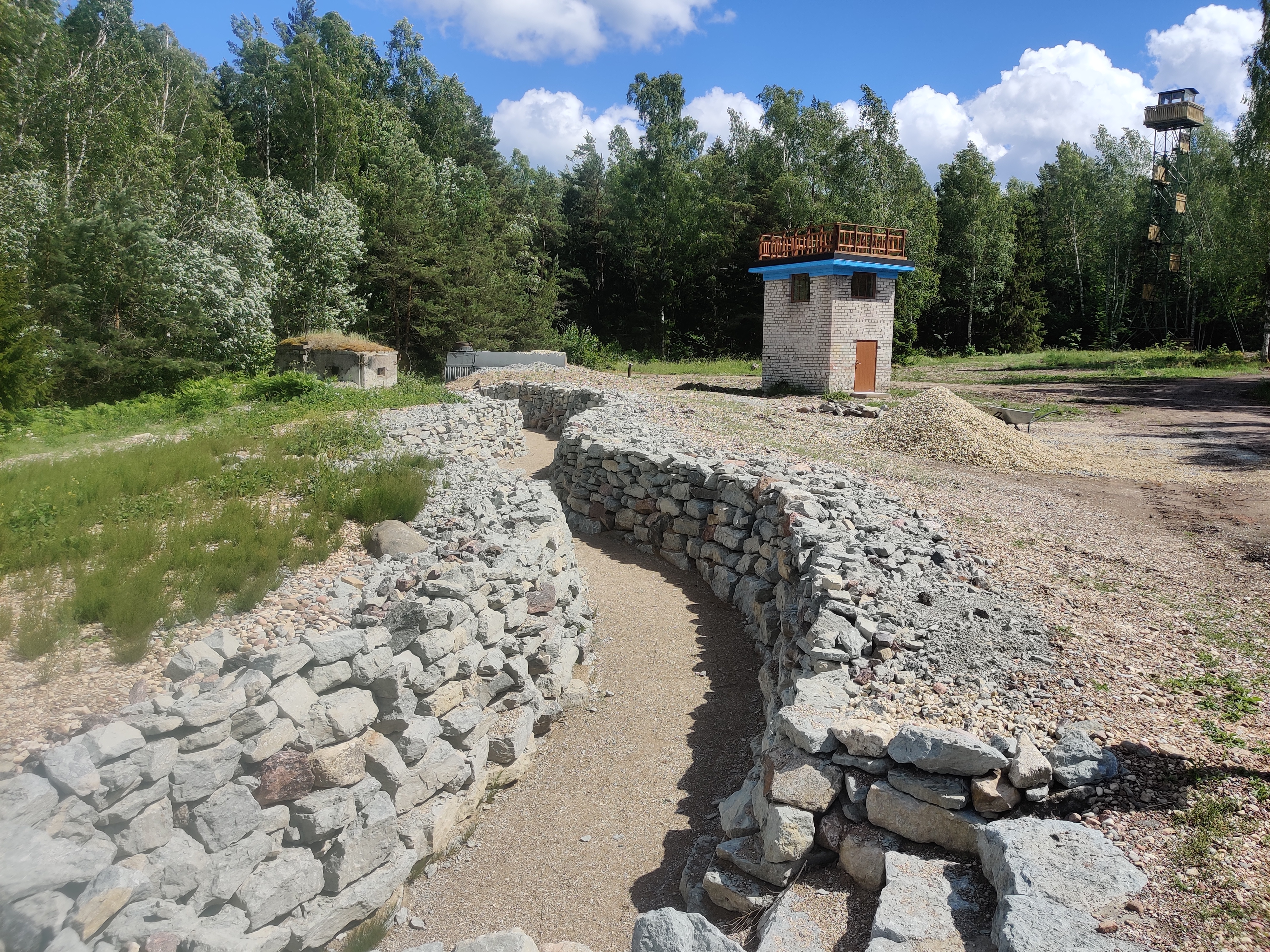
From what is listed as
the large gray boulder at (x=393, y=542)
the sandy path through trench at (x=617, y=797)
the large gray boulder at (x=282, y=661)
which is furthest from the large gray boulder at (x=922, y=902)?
the large gray boulder at (x=393, y=542)

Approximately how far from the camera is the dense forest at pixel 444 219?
752 inches

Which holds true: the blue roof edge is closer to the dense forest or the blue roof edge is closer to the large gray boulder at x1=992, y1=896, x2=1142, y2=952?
the dense forest

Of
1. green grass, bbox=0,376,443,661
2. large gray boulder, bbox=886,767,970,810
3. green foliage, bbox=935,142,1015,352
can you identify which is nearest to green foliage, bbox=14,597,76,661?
green grass, bbox=0,376,443,661

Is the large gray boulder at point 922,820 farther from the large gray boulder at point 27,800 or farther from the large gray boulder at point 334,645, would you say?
the large gray boulder at point 27,800

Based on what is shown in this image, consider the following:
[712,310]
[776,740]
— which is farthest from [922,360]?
[776,740]

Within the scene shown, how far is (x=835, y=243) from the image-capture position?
26.0m

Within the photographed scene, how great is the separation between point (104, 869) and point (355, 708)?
1620 millimetres

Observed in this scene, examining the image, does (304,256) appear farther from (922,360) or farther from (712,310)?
(922,360)

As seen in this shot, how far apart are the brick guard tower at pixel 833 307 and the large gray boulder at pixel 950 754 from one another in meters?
22.3

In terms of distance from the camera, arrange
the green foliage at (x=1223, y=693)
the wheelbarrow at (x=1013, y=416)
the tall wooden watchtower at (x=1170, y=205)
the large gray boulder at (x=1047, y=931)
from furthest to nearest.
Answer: the tall wooden watchtower at (x=1170, y=205)
the wheelbarrow at (x=1013, y=416)
the green foliage at (x=1223, y=693)
the large gray boulder at (x=1047, y=931)

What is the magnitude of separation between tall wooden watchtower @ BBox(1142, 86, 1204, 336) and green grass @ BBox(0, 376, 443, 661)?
2019 inches

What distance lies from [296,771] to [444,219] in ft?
120

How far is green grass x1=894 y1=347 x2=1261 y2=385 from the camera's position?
34.9 m

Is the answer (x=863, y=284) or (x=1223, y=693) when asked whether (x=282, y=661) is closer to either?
(x=1223, y=693)
